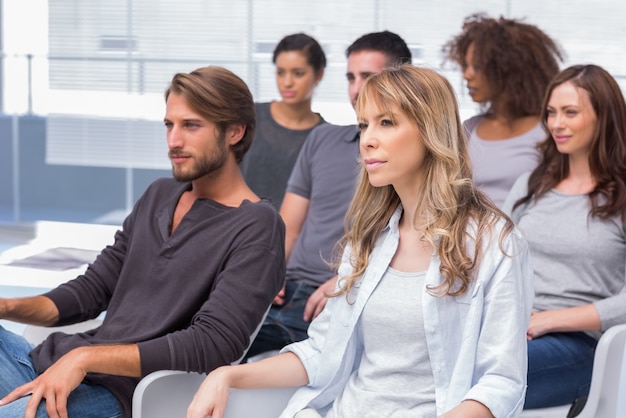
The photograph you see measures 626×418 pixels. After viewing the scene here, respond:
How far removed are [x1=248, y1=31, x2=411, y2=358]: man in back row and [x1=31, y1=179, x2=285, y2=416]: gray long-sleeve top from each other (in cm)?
67

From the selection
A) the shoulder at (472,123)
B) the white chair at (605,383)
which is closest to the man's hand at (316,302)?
the white chair at (605,383)

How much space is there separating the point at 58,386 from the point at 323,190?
1389 millimetres

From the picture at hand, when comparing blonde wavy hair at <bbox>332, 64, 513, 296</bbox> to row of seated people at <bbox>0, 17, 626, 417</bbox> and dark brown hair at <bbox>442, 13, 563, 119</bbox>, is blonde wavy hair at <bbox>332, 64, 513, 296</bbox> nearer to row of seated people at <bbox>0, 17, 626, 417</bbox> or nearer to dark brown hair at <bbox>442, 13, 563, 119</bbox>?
row of seated people at <bbox>0, 17, 626, 417</bbox>

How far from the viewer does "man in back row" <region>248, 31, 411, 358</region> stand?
3.08m

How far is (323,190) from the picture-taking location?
3.17m

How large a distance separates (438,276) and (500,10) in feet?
16.1

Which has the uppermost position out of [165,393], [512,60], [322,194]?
[512,60]

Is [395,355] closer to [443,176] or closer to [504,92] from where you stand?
[443,176]

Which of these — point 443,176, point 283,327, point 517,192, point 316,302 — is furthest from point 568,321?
point 443,176

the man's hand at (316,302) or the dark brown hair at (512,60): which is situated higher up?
the dark brown hair at (512,60)

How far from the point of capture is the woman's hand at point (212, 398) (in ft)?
5.92

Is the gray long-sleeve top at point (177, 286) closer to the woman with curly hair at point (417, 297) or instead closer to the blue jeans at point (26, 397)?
the blue jeans at point (26, 397)

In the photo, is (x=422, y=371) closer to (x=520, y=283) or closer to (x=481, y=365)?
(x=481, y=365)

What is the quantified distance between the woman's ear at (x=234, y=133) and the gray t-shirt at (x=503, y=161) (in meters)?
1.04
